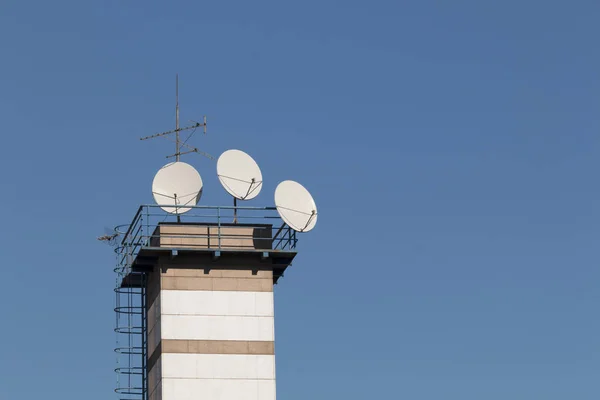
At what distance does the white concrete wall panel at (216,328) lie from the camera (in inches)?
2739

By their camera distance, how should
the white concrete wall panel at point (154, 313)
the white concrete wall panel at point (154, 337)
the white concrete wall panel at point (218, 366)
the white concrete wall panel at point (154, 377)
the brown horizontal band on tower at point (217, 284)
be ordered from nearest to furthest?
1. the white concrete wall panel at point (218, 366)
2. the white concrete wall panel at point (154, 377)
3. the white concrete wall panel at point (154, 337)
4. the brown horizontal band on tower at point (217, 284)
5. the white concrete wall panel at point (154, 313)

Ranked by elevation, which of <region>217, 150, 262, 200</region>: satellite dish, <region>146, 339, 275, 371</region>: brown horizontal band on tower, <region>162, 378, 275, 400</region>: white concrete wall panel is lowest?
<region>162, 378, 275, 400</region>: white concrete wall panel

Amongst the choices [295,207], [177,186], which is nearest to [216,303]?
[295,207]

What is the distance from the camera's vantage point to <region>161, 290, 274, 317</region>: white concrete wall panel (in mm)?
69938

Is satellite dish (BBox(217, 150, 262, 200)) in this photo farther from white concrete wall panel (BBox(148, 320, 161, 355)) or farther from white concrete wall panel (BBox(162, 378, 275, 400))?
white concrete wall panel (BBox(162, 378, 275, 400))

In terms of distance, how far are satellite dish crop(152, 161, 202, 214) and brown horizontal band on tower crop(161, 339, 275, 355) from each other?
6.97 meters

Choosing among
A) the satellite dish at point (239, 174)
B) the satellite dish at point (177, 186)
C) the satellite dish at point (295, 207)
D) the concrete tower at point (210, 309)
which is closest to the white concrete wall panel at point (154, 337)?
the concrete tower at point (210, 309)

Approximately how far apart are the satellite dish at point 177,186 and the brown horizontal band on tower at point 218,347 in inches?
275

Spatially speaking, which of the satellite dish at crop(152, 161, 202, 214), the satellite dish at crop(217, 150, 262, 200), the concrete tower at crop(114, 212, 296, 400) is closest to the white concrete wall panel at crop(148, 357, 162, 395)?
the concrete tower at crop(114, 212, 296, 400)

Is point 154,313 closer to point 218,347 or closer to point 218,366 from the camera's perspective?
point 218,347

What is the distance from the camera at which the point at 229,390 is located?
227 feet

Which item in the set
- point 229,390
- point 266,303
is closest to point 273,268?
point 266,303

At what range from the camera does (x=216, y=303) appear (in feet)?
231

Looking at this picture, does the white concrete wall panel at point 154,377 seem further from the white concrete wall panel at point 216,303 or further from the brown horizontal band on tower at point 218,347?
the white concrete wall panel at point 216,303
